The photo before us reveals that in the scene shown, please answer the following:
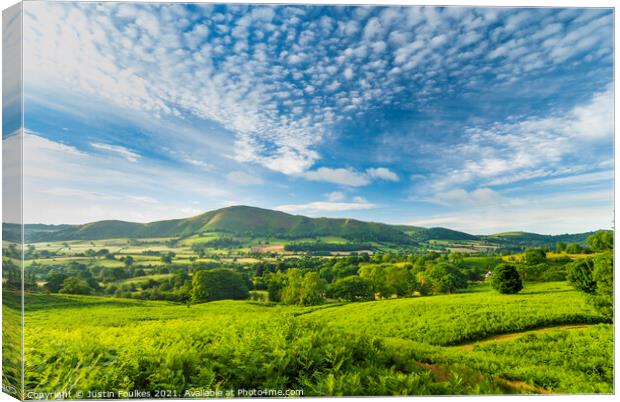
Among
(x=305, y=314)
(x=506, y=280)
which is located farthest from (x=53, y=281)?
(x=506, y=280)

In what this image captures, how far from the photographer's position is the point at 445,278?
28.7 feet

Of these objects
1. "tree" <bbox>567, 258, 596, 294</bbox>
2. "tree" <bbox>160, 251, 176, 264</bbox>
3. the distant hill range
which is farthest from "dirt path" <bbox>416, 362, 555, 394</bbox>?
"tree" <bbox>160, 251, 176, 264</bbox>

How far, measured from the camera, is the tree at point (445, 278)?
8664 mm

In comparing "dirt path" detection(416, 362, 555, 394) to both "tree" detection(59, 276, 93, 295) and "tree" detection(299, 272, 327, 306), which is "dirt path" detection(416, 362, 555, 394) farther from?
"tree" detection(59, 276, 93, 295)

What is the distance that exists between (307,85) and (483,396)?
8.35 metres

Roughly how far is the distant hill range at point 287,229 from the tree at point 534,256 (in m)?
0.22

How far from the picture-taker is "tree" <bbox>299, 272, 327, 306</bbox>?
8.31 metres

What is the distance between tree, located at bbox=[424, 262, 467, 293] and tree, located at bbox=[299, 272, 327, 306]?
3147mm

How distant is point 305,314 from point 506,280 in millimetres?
5898

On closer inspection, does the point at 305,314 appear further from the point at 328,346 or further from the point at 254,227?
the point at 254,227

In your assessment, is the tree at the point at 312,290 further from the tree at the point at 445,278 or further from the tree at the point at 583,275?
the tree at the point at 583,275

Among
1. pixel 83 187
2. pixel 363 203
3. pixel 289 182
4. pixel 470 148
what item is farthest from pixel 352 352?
pixel 83 187

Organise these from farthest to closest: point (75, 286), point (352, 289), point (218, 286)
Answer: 1. point (352, 289)
2. point (218, 286)
3. point (75, 286)

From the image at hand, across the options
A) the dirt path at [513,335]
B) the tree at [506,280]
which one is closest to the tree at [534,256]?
the tree at [506,280]
